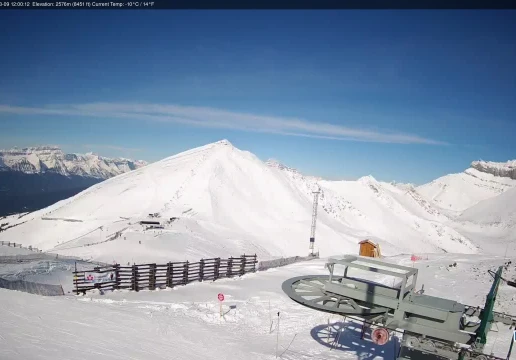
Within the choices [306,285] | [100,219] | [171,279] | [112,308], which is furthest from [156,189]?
[306,285]

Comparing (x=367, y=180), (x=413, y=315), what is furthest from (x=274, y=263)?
(x=367, y=180)

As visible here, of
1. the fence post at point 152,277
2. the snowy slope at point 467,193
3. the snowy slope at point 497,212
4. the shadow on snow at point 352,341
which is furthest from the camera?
→ the snowy slope at point 467,193

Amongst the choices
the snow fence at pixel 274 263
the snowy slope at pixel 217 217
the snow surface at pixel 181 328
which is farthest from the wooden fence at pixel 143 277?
the snowy slope at pixel 217 217

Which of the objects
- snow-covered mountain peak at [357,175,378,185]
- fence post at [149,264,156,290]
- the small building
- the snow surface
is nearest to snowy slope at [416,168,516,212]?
snow-covered mountain peak at [357,175,378,185]

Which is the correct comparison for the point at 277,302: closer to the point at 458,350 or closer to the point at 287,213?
the point at 458,350

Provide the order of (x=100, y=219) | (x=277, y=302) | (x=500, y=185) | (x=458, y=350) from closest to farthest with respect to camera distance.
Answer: (x=458, y=350) < (x=277, y=302) < (x=100, y=219) < (x=500, y=185)

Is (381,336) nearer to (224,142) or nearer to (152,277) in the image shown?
(152,277)

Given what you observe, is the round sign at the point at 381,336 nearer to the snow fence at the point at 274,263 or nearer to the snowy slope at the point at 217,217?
the snow fence at the point at 274,263
